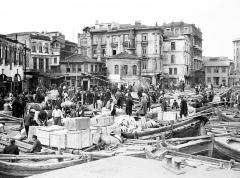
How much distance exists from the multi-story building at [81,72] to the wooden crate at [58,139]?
129 ft

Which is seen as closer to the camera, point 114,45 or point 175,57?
point 114,45

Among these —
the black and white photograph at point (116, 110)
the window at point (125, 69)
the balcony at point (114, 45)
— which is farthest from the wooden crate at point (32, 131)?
the balcony at point (114, 45)

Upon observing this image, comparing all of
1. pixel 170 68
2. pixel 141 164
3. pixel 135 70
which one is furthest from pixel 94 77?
pixel 141 164

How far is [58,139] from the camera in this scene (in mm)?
12711

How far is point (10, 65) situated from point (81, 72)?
2091cm

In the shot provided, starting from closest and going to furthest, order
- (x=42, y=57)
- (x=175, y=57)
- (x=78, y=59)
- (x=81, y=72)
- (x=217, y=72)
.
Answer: (x=81, y=72)
(x=78, y=59)
(x=42, y=57)
(x=175, y=57)
(x=217, y=72)

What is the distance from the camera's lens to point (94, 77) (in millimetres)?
52562

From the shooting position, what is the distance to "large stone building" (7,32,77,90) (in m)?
52.8

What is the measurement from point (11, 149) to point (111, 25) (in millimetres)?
59627

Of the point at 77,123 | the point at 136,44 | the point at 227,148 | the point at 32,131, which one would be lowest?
the point at 227,148

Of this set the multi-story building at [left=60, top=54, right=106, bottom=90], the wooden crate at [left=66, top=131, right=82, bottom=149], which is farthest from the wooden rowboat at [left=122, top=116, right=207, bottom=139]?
the multi-story building at [left=60, top=54, right=106, bottom=90]

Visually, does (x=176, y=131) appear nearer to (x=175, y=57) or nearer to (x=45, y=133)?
(x=45, y=133)

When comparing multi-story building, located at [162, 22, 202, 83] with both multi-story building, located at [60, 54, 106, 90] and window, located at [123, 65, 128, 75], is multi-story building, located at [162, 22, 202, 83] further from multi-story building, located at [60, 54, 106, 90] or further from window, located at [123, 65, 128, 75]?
multi-story building, located at [60, 54, 106, 90]

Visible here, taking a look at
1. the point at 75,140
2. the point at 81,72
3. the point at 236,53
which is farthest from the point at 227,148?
the point at 236,53
